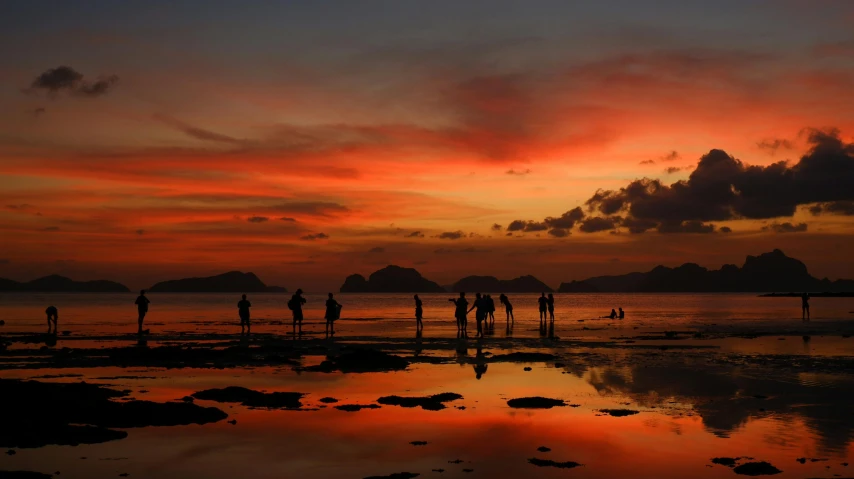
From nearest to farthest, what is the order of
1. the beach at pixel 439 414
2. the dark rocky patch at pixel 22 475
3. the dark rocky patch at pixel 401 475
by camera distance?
the dark rocky patch at pixel 22 475
the dark rocky patch at pixel 401 475
the beach at pixel 439 414

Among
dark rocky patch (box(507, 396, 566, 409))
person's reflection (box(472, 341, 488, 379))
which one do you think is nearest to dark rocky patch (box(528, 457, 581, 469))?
dark rocky patch (box(507, 396, 566, 409))

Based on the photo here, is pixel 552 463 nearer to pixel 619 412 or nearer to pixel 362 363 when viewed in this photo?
pixel 619 412

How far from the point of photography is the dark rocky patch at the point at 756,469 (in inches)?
504

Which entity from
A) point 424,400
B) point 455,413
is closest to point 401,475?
point 455,413

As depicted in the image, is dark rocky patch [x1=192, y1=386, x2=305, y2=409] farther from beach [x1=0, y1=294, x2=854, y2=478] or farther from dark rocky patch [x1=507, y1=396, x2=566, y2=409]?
dark rocky patch [x1=507, y1=396, x2=566, y2=409]

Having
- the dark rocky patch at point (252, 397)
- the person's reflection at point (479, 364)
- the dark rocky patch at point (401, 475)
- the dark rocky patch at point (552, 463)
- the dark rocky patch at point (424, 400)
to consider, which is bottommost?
the person's reflection at point (479, 364)

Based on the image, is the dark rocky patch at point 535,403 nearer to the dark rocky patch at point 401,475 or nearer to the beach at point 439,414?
the beach at point 439,414

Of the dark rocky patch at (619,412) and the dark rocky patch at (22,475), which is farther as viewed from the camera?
the dark rocky patch at (619,412)

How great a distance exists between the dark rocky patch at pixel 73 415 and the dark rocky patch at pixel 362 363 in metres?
9.81

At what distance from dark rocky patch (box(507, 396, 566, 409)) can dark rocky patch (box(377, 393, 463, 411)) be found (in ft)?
5.86

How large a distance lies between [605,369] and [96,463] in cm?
1950

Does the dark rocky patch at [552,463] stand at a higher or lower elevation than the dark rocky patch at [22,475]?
lower

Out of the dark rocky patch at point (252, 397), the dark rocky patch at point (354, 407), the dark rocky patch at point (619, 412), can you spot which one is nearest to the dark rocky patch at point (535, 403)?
the dark rocky patch at point (619, 412)

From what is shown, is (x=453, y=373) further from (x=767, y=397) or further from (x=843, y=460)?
(x=843, y=460)
